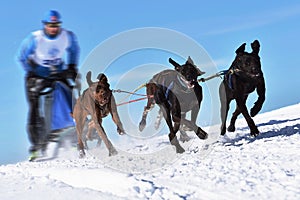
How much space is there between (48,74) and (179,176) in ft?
12.8

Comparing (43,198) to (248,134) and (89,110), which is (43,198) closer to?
(89,110)

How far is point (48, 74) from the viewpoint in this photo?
8.44 m

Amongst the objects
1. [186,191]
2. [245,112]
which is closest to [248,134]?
[245,112]

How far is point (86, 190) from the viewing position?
4.75 metres

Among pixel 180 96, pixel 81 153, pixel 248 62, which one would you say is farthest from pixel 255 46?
pixel 81 153

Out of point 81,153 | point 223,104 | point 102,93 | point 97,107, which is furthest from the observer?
point 223,104

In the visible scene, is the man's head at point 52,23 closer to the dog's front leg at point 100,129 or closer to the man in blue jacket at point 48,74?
the man in blue jacket at point 48,74

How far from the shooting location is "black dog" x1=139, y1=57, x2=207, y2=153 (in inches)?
313

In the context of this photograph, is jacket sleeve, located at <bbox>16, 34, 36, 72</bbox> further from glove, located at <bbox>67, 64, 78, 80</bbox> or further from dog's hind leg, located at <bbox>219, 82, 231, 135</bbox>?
dog's hind leg, located at <bbox>219, 82, 231, 135</bbox>

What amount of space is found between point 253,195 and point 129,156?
317cm

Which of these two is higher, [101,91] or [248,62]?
[248,62]

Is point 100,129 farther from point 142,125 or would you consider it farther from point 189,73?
point 142,125

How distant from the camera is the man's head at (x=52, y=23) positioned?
26.6 ft

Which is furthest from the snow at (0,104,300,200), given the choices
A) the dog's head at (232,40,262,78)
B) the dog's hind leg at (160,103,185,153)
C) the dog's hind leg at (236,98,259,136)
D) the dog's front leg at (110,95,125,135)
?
the dog's head at (232,40,262,78)
